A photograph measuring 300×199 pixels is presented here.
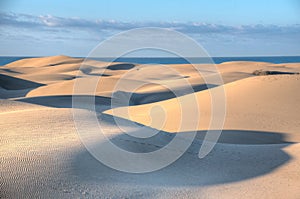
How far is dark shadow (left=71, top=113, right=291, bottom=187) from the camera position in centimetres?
605

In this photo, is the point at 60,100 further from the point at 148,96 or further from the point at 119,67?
the point at 119,67

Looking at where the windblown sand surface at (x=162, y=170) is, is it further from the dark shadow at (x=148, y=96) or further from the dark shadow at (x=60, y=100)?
the dark shadow at (x=148, y=96)

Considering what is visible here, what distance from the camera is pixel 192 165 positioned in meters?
7.43

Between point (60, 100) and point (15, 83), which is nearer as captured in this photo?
point (60, 100)

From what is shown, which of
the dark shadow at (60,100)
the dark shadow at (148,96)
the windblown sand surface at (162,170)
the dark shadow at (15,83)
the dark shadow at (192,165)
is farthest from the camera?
the dark shadow at (15,83)

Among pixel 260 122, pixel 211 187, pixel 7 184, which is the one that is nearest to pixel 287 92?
pixel 260 122

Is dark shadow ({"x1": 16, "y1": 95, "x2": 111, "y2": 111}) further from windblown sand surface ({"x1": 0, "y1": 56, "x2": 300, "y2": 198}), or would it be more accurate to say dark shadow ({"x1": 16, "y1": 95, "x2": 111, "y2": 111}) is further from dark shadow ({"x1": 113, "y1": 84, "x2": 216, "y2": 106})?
windblown sand surface ({"x1": 0, "y1": 56, "x2": 300, "y2": 198})

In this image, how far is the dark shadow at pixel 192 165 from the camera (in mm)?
6051

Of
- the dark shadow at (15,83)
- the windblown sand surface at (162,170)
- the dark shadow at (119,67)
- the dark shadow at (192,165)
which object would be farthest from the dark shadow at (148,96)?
the dark shadow at (119,67)

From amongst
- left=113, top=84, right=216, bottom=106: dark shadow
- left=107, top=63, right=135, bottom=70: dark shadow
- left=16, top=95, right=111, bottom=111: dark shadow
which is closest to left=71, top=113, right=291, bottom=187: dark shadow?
left=16, top=95, right=111, bottom=111: dark shadow

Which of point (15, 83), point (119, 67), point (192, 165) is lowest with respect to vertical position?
point (119, 67)

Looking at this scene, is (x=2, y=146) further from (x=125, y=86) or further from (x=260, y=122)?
(x=125, y=86)

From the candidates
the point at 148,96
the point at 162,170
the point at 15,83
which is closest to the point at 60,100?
the point at 148,96

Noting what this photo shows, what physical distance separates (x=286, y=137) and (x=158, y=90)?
12.7 meters
